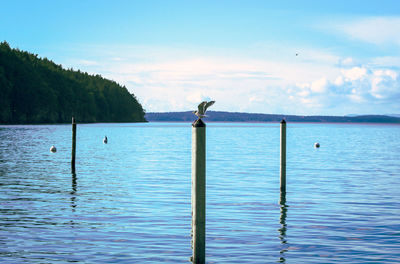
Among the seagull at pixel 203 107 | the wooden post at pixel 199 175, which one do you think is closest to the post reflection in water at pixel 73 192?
the wooden post at pixel 199 175

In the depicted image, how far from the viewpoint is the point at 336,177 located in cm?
3500

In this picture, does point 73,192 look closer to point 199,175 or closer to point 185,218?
point 185,218

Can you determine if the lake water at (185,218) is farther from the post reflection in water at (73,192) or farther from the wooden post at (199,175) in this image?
the wooden post at (199,175)

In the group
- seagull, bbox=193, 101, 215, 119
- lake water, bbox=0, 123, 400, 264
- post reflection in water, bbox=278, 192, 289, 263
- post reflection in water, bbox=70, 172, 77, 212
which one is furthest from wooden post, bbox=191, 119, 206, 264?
post reflection in water, bbox=70, 172, 77, 212

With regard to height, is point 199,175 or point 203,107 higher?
point 203,107

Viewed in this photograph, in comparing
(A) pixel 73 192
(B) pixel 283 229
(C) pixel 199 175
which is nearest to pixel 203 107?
(C) pixel 199 175

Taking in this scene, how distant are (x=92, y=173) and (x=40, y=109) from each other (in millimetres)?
136478

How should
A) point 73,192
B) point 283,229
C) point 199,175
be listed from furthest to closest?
point 73,192 → point 283,229 → point 199,175

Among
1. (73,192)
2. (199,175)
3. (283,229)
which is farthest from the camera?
(73,192)

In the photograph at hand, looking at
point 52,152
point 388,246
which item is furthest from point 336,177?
point 52,152

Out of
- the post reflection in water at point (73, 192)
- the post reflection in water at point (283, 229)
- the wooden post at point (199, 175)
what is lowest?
the post reflection in water at point (283, 229)

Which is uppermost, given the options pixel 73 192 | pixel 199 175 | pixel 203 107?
pixel 203 107

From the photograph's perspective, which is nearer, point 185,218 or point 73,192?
point 185,218

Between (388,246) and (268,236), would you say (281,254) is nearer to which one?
(268,236)
